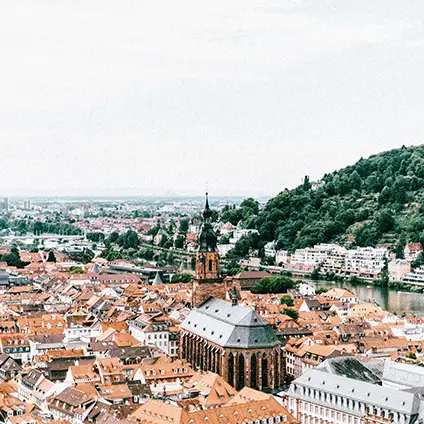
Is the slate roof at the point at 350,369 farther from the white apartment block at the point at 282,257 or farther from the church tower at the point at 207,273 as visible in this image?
the white apartment block at the point at 282,257

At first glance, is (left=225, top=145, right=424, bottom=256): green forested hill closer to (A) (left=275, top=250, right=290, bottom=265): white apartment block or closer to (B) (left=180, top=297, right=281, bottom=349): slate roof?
(A) (left=275, top=250, right=290, bottom=265): white apartment block

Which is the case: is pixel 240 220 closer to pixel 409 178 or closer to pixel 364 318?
pixel 409 178

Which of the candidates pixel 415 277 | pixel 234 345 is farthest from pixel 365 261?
pixel 234 345

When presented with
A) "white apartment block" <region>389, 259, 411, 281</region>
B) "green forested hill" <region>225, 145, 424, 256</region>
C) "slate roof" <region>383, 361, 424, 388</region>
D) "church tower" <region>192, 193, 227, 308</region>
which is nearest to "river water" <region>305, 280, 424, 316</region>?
"white apartment block" <region>389, 259, 411, 281</region>

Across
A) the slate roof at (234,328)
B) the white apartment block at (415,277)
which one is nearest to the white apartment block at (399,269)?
the white apartment block at (415,277)

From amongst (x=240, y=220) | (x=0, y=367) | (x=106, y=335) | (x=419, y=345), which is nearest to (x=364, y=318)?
(x=419, y=345)
